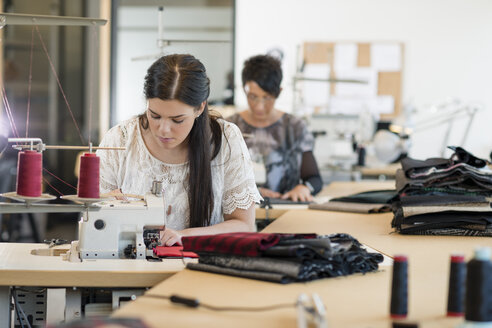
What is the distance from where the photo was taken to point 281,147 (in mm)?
3816

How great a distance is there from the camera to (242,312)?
1.32 m

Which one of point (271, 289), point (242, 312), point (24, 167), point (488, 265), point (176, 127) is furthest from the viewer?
point (176, 127)

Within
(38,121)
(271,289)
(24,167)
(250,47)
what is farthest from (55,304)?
(250,47)

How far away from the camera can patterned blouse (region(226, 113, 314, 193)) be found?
149 inches

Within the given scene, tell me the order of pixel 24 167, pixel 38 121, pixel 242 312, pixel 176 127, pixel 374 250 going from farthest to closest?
pixel 38 121 → pixel 176 127 → pixel 374 250 → pixel 24 167 → pixel 242 312

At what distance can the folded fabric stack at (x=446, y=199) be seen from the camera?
2.29m

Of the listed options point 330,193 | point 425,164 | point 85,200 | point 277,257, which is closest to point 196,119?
point 85,200

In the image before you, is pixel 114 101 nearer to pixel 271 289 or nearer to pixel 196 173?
pixel 196 173

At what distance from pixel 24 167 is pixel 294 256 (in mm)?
716

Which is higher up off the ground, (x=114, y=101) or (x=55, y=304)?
(x=114, y=101)

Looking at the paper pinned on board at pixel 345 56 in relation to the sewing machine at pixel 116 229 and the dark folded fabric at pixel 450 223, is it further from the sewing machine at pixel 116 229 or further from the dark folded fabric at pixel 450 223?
the sewing machine at pixel 116 229

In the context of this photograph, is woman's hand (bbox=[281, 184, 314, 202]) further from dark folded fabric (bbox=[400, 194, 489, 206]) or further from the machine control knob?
the machine control knob

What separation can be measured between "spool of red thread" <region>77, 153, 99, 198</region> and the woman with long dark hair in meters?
0.50

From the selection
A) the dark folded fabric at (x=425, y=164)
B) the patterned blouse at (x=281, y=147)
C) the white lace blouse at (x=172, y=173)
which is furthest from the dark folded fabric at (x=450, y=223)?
the patterned blouse at (x=281, y=147)
